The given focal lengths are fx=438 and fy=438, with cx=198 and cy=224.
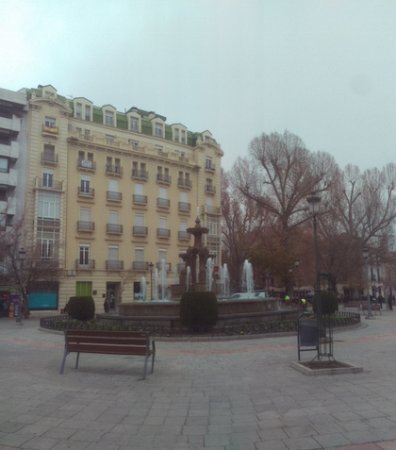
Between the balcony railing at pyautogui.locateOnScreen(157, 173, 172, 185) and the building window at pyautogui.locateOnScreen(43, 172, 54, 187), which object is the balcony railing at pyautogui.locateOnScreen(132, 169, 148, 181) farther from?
the building window at pyautogui.locateOnScreen(43, 172, 54, 187)

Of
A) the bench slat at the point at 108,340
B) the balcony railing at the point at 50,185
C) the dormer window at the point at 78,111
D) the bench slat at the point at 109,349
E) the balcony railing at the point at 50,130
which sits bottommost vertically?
the bench slat at the point at 109,349

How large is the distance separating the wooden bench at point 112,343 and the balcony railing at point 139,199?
36.9 metres

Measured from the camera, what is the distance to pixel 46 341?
46.9ft

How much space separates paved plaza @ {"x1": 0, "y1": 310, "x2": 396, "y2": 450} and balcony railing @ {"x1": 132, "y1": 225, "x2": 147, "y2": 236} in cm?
3428

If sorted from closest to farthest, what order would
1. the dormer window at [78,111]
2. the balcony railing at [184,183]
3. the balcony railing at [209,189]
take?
the dormer window at [78,111] → the balcony railing at [184,183] → the balcony railing at [209,189]

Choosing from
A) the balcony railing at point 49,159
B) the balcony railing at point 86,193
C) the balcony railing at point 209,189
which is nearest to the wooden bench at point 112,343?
the balcony railing at point 49,159

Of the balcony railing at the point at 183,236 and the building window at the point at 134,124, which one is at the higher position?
the building window at the point at 134,124

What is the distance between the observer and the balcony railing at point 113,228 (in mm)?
43000

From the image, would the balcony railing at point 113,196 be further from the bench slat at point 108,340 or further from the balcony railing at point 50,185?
the bench slat at point 108,340

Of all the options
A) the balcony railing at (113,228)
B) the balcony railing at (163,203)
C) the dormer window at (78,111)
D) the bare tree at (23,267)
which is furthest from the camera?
the balcony railing at (163,203)

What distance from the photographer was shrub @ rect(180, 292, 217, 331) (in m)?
14.4

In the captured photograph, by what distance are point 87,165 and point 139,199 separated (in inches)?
252

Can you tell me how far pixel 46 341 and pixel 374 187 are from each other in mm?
38477

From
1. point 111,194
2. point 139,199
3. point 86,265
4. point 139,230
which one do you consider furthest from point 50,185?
point 139,230
